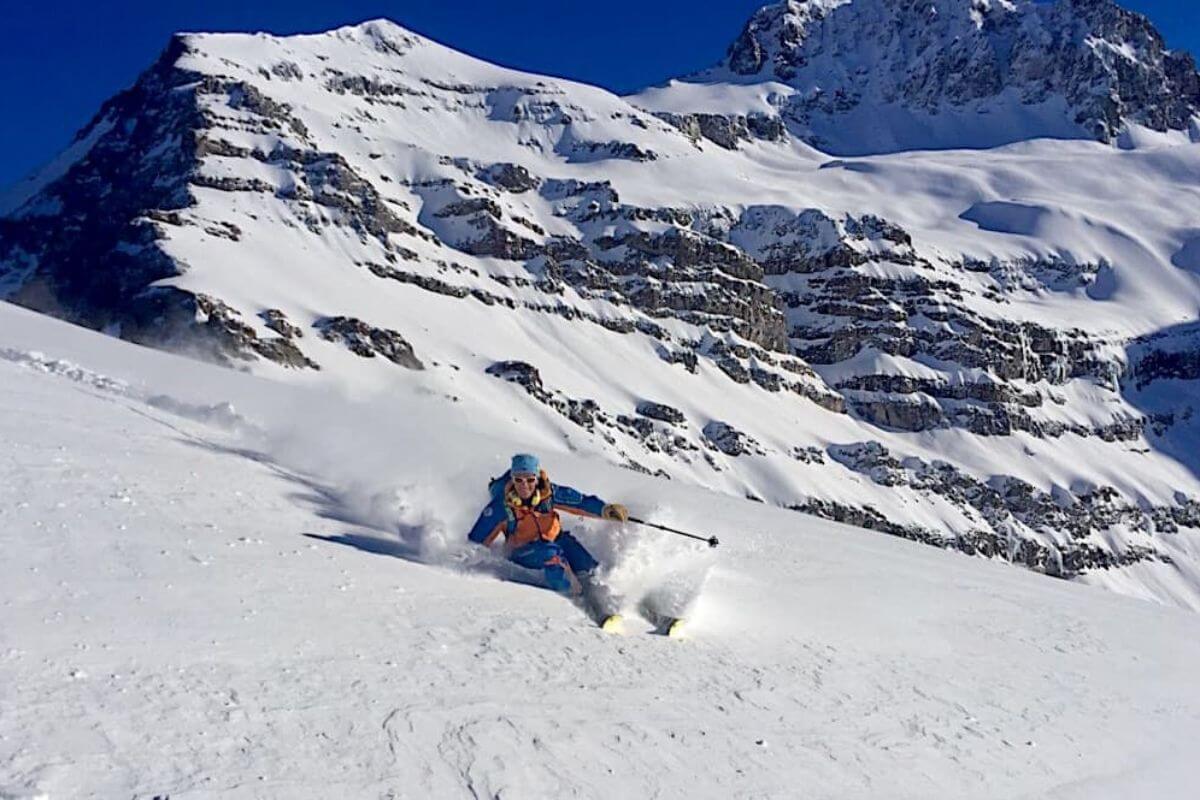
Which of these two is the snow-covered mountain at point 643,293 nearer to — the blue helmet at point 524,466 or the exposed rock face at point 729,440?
the exposed rock face at point 729,440

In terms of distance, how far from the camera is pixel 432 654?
6777 millimetres

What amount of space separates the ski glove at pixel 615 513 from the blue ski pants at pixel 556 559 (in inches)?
14.3

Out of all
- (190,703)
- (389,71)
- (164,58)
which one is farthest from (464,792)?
(389,71)

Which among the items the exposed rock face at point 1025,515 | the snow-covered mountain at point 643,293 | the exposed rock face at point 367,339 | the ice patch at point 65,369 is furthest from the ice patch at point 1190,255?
the ice patch at point 65,369

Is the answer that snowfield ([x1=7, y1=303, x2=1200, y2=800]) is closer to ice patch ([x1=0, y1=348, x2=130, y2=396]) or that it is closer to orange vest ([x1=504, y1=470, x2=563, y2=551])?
orange vest ([x1=504, y1=470, x2=563, y2=551])

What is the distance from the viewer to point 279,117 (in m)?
144

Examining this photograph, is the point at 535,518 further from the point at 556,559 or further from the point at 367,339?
the point at 367,339

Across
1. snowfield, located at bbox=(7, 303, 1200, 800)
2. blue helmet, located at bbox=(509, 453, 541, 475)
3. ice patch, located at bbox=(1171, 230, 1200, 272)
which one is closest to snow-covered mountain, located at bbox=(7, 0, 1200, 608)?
ice patch, located at bbox=(1171, 230, 1200, 272)

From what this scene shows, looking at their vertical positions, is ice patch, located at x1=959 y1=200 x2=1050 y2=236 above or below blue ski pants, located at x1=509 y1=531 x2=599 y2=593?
above

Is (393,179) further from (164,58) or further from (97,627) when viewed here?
(97,627)

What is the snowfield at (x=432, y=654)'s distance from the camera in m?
5.15

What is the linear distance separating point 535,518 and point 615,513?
753 millimetres

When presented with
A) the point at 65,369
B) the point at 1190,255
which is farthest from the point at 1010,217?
the point at 65,369

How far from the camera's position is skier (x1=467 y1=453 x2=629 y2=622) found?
9742mm
